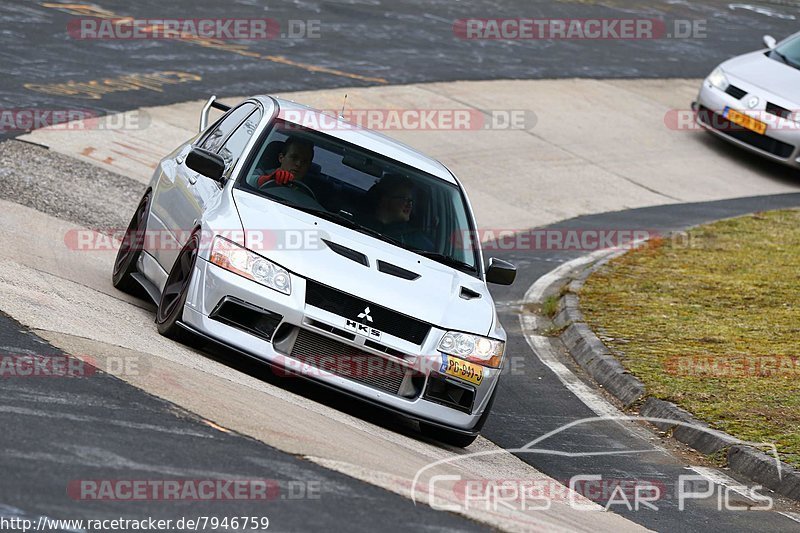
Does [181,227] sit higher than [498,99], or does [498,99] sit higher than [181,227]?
[181,227]

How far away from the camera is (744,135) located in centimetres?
1909

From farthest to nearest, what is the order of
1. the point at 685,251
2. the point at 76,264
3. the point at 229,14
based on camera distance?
the point at 229,14 → the point at 685,251 → the point at 76,264

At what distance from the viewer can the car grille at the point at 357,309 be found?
7.14m

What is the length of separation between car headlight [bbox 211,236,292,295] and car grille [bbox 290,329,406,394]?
0.99ft

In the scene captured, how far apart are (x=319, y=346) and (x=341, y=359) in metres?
0.14

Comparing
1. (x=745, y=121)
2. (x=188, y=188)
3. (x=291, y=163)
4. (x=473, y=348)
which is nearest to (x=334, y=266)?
(x=473, y=348)

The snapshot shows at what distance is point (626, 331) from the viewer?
450 inches

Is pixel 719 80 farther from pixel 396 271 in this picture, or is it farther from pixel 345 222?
pixel 396 271

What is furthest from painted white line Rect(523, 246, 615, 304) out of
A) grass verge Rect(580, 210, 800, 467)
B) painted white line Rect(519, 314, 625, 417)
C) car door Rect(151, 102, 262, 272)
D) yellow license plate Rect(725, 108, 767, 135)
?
yellow license plate Rect(725, 108, 767, 135)

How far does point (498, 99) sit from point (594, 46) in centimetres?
561

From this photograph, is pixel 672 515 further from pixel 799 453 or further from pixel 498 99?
pixel 498 99

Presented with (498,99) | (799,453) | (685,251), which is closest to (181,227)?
(799,453)

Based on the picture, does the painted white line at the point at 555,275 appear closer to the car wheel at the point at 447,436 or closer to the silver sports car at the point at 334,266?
the silver sports car at the point at 334,266

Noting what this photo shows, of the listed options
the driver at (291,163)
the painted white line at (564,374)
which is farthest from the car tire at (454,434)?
the painted white line at (564,374)
